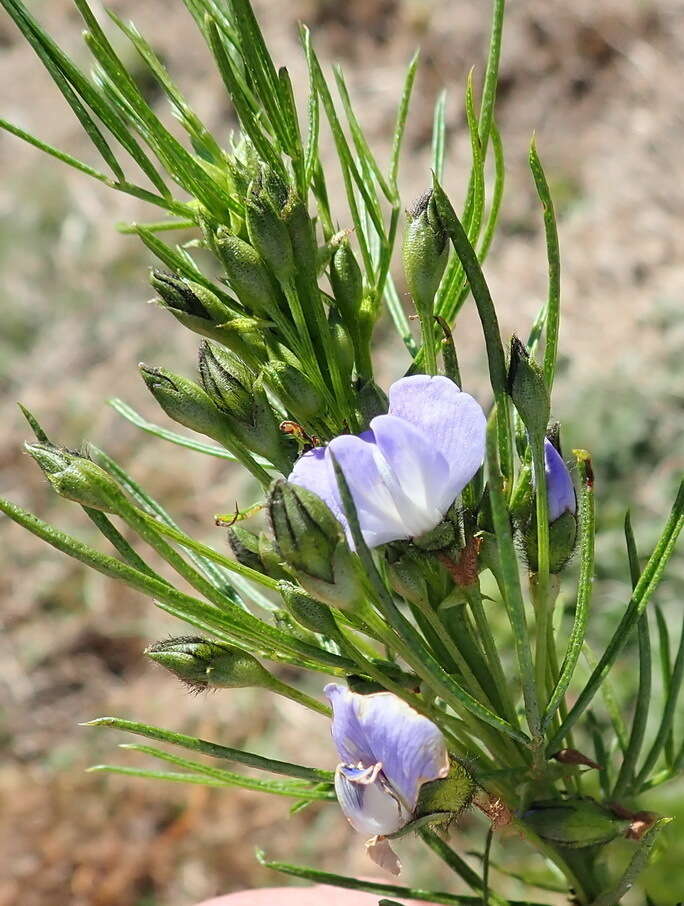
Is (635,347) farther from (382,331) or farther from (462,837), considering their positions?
(462,837)

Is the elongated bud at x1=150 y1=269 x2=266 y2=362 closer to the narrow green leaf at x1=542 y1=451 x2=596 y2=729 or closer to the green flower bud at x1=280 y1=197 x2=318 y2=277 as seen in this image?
the green flower bud at x1=280 y1=197 x2=318 y2=277

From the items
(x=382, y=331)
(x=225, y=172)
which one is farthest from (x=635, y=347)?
(x=225, y=172)

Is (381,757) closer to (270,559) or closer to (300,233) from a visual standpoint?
(270,559)

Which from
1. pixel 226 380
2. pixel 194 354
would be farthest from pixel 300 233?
pixel 194 354

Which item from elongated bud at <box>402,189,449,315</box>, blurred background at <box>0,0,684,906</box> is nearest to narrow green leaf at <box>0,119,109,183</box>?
elongated bud at <box>402,189,449,315</box>

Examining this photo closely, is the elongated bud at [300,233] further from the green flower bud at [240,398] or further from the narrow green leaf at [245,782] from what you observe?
the narrow green leaf at [245,782]
